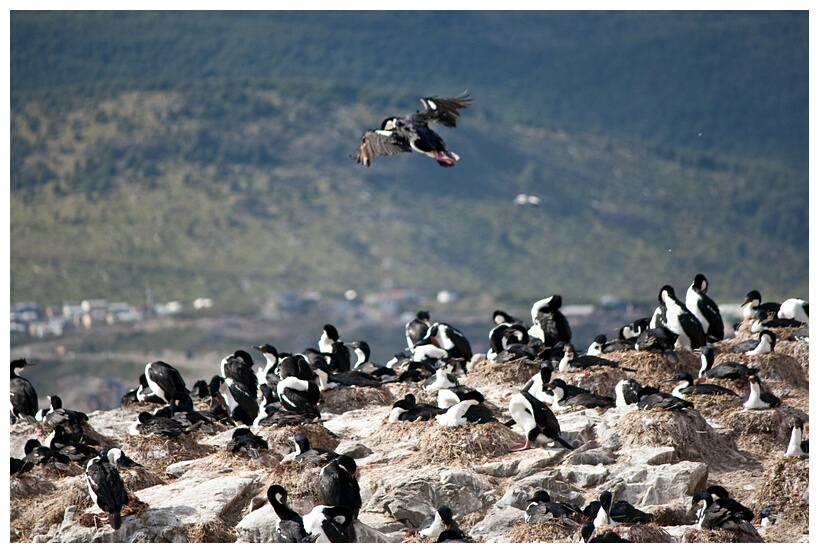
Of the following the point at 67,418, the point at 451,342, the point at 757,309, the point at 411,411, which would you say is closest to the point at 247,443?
the point at 411,411

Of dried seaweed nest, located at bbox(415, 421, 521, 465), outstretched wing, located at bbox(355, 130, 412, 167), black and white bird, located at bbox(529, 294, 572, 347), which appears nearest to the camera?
dried seaweed nest, located at bbox(415, 421, 521, 465)

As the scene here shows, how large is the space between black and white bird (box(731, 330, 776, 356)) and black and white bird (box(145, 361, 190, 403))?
32.0 ft

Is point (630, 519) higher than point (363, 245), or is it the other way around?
point (363, 245)

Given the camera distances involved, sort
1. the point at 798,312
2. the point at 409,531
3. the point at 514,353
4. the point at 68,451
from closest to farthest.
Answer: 1. the point at 409,531
2. the point at 68,451
3. the point at 514,353
4. the point at 798,312

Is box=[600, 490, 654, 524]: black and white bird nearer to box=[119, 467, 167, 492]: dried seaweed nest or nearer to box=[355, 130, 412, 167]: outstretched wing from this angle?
box=[119, 467, 167, 492]: dried seaweed nest

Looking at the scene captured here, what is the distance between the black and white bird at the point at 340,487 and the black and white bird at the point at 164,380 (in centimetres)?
739

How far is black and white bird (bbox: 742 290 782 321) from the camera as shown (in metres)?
27.8

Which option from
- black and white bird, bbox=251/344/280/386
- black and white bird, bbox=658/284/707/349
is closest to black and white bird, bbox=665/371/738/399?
black and white bird, bbox=658/284/707/349

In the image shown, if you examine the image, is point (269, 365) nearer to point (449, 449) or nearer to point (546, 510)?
point (449, 449)

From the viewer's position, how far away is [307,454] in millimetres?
19734

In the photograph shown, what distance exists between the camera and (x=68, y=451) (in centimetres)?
2181
